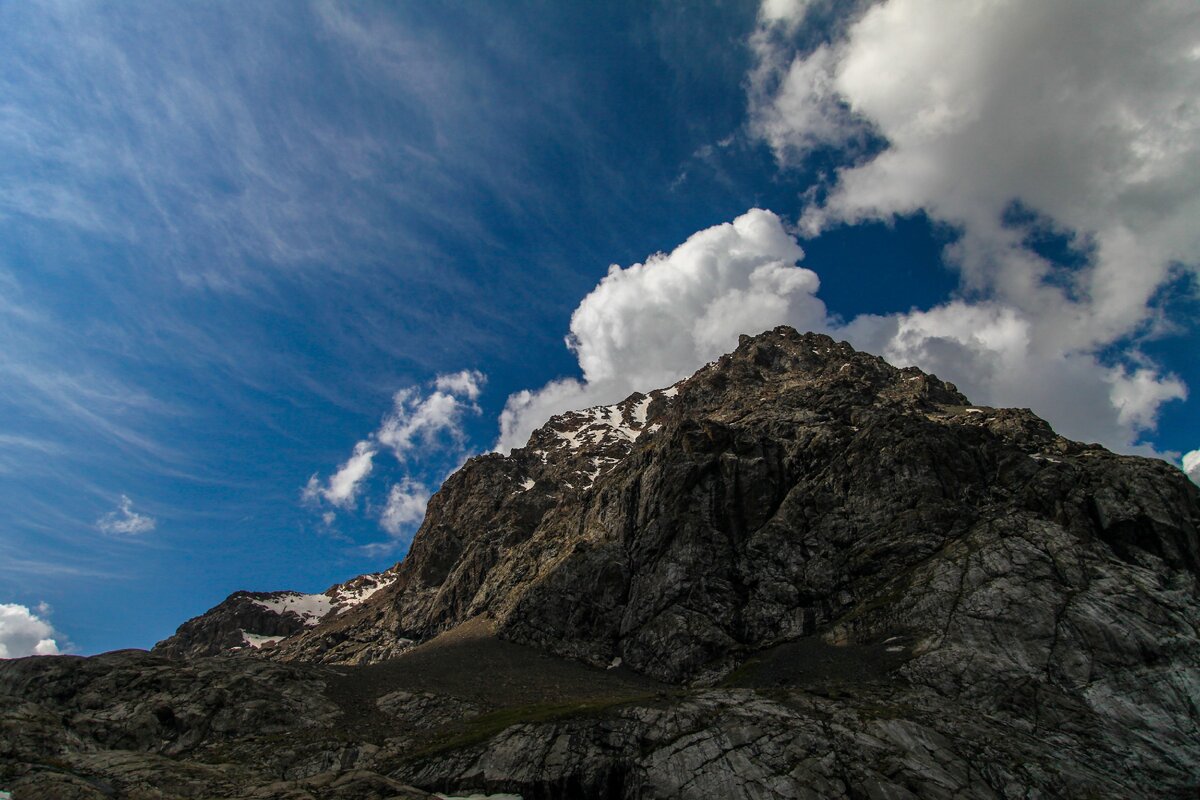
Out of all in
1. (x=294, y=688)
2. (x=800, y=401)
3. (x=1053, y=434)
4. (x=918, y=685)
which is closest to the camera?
(x=918, y=685)

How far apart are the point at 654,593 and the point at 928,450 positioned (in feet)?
191

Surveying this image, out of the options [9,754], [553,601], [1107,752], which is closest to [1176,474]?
[1107,752]

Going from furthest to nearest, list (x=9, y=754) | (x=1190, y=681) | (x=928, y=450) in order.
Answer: (x=928, y=450)
(x=1190, y=681)
(x=9, y=754)

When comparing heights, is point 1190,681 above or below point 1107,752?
above

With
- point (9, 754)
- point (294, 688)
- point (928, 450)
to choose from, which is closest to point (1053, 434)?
point (928, 450)

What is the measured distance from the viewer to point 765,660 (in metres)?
98.4

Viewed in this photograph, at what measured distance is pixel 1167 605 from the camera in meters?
83.9

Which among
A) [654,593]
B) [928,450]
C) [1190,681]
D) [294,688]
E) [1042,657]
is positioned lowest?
[1190,681]

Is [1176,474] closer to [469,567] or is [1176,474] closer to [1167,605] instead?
[1167,605]

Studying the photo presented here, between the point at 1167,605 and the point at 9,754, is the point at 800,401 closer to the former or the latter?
the point at 1167,605

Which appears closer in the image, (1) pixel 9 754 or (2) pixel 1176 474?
(1) pixel 9 754

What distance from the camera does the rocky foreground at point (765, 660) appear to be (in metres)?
59.4

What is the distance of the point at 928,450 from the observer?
119188mm

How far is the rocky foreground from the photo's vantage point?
59.4m
